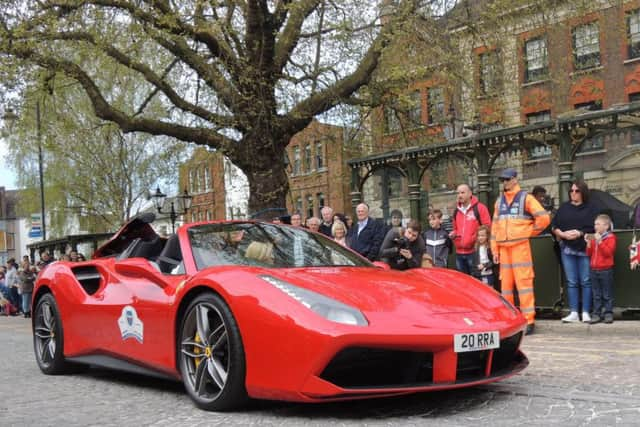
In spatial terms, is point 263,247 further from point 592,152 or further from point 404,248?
point 592,152

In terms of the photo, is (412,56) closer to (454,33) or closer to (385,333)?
(454,33)

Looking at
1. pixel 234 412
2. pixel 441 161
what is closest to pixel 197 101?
pixel 441 161

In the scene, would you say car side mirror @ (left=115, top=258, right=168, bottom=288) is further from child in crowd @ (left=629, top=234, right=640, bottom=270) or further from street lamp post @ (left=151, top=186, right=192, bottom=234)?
street lamp post @ (left=151, top=186, right=192, bottom=234)

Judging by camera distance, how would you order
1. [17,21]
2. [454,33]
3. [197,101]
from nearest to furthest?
[17,21], [454,33], [197,101]

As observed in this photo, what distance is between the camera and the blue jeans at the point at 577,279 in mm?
9305

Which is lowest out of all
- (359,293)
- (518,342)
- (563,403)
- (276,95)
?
(563,403)

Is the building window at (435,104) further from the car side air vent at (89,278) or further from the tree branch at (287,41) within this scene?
the car side air vent at (89,278)

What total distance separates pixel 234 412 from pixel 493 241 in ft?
16.9

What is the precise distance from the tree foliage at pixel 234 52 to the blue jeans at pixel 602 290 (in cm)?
655

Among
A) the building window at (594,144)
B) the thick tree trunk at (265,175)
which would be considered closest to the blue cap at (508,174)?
the building window at (594,144)

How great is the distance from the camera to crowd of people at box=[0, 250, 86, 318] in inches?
910

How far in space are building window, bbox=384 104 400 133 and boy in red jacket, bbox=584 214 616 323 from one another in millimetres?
9591

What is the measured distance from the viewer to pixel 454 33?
15680 millimetres

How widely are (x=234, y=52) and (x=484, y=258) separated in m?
8.11
